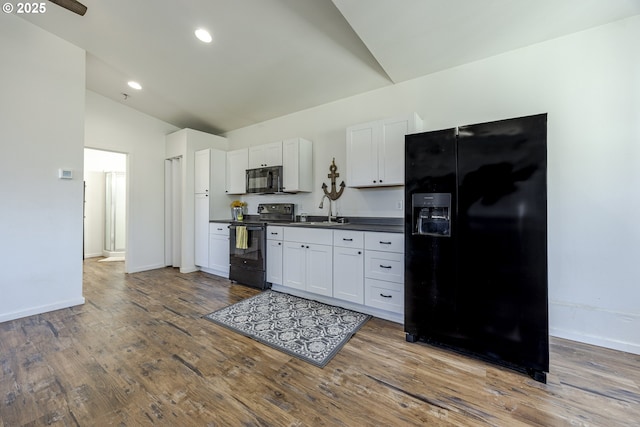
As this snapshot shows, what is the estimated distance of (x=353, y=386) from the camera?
1710 millimetres

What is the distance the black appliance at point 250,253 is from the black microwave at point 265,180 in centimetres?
39

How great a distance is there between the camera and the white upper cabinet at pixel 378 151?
9.59 feet

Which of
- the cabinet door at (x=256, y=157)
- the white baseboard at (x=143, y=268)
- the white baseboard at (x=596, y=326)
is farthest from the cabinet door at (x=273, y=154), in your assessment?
the white baseboard at (x=596, y=326)

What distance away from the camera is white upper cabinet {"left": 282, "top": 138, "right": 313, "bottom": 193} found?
3830 mm

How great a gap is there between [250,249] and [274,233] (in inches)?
20.4

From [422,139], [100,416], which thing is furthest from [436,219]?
[100,416]

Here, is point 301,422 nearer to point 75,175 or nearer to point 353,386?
point 353,386

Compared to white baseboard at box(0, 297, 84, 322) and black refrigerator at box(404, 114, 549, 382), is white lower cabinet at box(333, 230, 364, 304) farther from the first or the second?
white baseboard at box(0, 297, 84, 322)

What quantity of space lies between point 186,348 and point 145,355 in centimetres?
29

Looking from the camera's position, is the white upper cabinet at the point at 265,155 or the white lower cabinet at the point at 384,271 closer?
the white lower cabinet at the point at 384,271

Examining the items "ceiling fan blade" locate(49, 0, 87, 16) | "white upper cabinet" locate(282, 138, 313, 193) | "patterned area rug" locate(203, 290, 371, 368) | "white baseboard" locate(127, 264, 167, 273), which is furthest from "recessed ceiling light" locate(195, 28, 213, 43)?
"white baseboard" locate(127, 264, 167, 273)

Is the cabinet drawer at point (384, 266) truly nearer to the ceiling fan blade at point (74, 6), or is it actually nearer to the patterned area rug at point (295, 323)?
the patterned area rug at point (295, 323)

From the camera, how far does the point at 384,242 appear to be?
266 centimetres

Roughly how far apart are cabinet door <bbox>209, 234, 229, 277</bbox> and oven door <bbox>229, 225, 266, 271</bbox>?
0.29 meters
